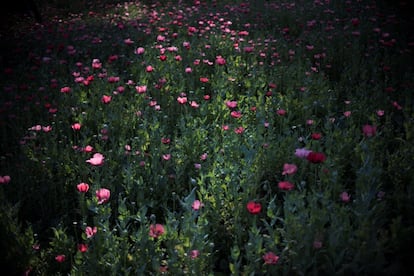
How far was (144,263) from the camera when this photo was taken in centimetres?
202

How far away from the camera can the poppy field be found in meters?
1.96

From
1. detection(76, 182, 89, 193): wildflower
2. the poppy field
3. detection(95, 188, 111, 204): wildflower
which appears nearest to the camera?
the poppy field

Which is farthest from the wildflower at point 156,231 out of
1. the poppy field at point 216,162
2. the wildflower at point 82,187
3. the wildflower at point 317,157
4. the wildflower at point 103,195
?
the wildflower at point 317,157

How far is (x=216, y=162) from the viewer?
2.61m

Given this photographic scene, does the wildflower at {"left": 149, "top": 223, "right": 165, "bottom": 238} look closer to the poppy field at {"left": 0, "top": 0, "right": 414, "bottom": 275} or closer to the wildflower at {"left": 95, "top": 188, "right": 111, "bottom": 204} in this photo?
the poppy field at {"left": 0, "top": 0, "right": 414, "bottom": 275}

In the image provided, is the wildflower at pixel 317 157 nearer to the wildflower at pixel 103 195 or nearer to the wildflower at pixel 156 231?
the wildflower at pixel 156 231

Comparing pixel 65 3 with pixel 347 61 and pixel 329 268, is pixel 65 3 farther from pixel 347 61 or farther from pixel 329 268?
pixel 329 268

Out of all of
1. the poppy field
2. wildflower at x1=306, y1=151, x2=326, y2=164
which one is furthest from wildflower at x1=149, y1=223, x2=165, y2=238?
wildflower at x1=306, y1=151, x2=326, y2=164

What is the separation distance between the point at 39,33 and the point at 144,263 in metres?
5.39

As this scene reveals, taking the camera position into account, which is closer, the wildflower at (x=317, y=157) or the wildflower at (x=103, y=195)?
the wildflower at (x=317, y=157)

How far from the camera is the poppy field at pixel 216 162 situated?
196 cm

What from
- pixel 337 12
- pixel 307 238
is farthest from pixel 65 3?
pixel 307 238

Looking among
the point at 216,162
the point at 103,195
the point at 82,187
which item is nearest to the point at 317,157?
the point at 216,162

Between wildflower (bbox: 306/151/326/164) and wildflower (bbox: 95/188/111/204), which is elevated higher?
wildflower (bbox: 306/151/326/164)
